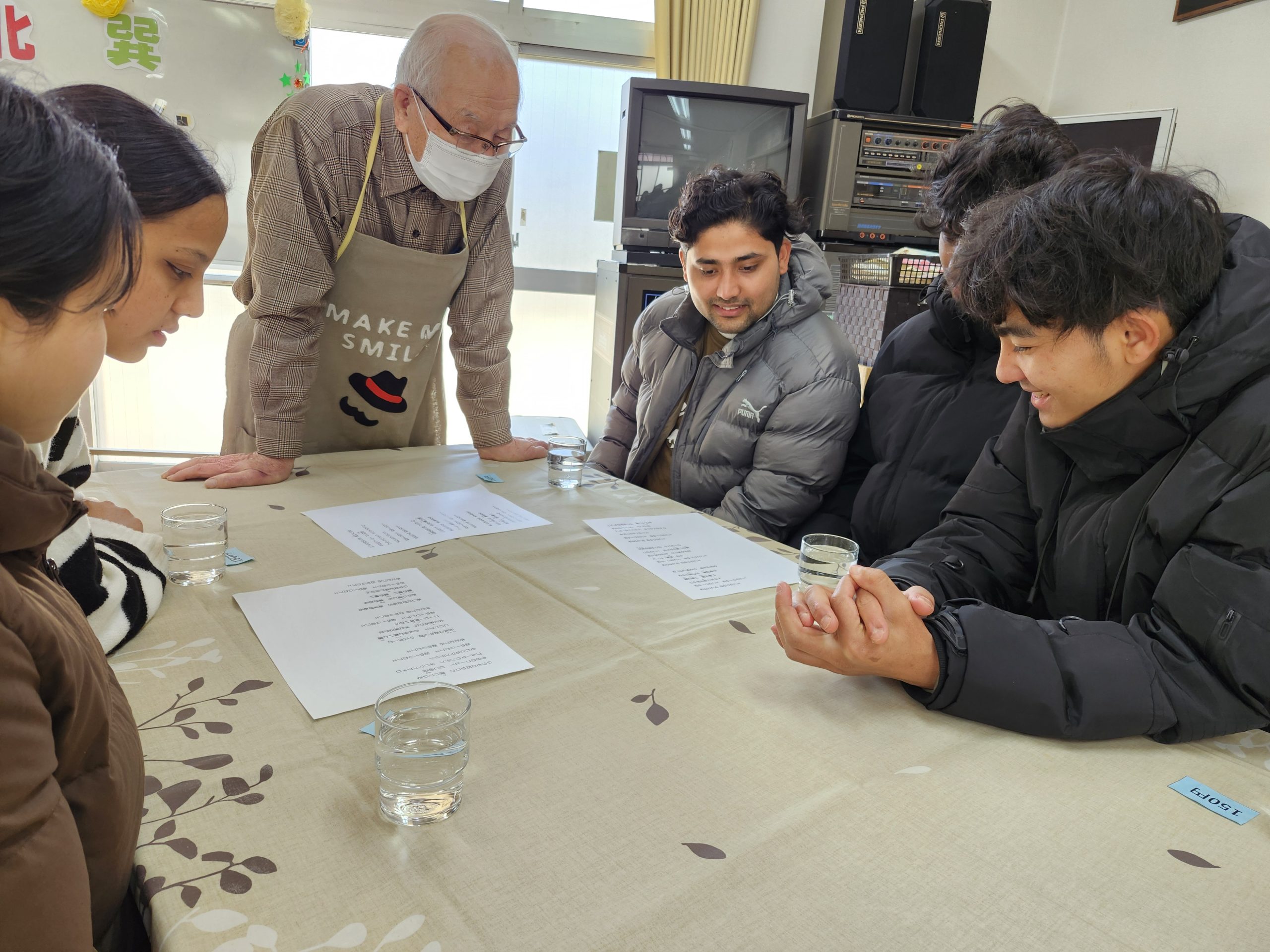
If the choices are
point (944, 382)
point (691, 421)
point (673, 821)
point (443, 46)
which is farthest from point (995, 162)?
point (673, 821)

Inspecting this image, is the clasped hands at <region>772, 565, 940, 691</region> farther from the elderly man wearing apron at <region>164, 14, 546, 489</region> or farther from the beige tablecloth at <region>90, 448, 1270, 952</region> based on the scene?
the elderly man wearing apron at <region>164, 14, 546, 489</region>

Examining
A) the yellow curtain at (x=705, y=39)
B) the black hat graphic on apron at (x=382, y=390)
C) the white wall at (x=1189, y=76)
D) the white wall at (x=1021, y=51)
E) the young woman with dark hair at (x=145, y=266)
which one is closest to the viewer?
the young woman with dark hair at (x=145, y=266)

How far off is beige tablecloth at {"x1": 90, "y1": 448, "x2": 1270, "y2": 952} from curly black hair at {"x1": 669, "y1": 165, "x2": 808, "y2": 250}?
3.65 feet

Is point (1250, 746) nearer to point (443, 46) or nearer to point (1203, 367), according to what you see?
point (1203, 367)

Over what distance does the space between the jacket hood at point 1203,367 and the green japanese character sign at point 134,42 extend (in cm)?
365

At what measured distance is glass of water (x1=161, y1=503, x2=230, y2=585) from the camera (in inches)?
37.2

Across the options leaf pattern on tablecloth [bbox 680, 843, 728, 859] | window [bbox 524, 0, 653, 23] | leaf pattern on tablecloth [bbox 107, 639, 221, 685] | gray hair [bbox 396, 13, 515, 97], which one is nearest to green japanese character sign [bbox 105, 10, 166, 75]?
window [bbox 524, 0, 653, 23]

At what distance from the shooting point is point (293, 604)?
35.4 inches

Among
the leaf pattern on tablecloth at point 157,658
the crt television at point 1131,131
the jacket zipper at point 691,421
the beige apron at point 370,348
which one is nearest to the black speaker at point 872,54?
the crt television at point 1131,131

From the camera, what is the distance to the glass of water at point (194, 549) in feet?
3.10

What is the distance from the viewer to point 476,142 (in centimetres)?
152

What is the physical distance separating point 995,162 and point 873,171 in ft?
6.59

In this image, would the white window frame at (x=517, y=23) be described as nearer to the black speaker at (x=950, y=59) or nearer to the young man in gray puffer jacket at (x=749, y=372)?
the black speaker at (x=950, y=59)

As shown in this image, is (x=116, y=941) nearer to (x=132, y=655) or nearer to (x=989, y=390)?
(x=132, y=655)
